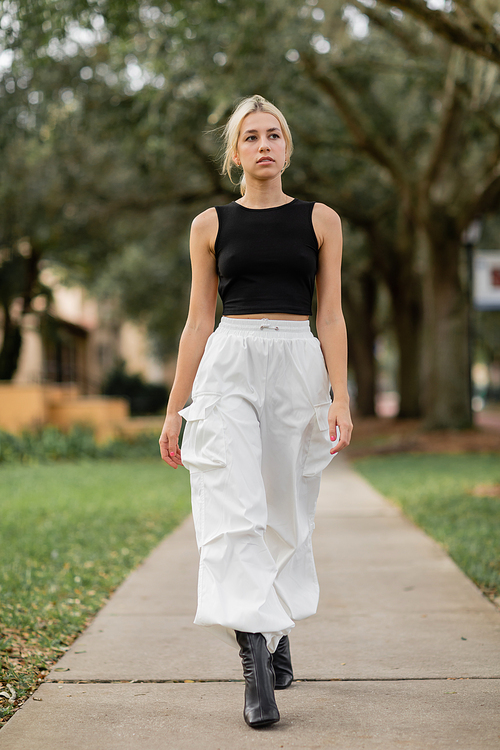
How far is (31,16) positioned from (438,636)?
654cm

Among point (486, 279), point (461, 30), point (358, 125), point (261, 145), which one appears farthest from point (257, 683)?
point (486, 279)

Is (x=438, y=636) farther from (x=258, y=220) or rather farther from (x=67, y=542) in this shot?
(x=67, y=542)

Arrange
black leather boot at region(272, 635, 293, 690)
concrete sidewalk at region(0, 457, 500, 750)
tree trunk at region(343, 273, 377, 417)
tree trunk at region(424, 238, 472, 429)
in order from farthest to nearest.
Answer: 1. tree trunk at region(343, 273, 377, 417)
2. tree trunk at region(424, 238, 472, 429)
3. black leather boot at region(272, 635, 293, 690)
4. concrete sidewalk at region(0, 457, 500, 750)

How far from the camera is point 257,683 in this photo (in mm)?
2801

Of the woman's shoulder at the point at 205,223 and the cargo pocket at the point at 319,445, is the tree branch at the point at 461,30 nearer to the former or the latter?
the woman's shoulder at the point at 205,223

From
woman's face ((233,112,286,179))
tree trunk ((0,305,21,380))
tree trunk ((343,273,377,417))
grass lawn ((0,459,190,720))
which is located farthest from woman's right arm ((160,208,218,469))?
tree trunk ((343,273,377,417))

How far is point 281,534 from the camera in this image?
10.2 feet

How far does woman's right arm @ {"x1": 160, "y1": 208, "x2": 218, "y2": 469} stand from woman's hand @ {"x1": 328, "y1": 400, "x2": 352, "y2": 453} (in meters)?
0.56

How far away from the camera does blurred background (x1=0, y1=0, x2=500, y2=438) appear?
9.92 metres

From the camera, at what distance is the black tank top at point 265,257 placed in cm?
303

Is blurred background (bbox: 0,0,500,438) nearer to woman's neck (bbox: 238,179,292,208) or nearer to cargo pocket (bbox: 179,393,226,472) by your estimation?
woman's neck (bbox: 238,179,292,208)

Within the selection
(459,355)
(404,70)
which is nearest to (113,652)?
(404,70)

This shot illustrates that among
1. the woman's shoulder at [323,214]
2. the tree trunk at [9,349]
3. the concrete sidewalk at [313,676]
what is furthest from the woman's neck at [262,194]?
the tree trunk at [9,349]

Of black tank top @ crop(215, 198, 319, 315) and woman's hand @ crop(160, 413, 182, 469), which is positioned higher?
black tank top @ crop(215, 198, 319, 315)
